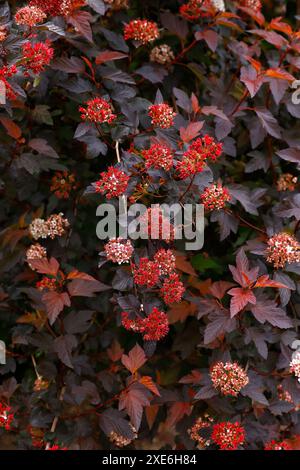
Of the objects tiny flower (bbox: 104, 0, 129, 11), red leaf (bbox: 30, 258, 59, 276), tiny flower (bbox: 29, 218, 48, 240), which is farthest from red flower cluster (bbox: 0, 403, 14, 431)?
tiny flower (bbox: 104, 0, 129, 11)

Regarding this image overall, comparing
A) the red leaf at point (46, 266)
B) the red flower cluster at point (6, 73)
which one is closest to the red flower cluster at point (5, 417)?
the red leaf at point (46, 266)

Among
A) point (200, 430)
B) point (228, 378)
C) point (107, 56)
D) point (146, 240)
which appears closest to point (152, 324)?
point (228, 378)

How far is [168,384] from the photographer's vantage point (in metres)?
2.37

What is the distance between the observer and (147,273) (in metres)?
1.59

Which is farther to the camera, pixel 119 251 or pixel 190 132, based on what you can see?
pixel 190 132

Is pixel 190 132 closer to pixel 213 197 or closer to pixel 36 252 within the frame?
pixel 213 197

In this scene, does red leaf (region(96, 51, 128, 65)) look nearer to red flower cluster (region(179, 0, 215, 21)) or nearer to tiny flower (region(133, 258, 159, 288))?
red flower cluster (region(179, 0, 215, 21))

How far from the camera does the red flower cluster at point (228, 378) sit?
1766mm

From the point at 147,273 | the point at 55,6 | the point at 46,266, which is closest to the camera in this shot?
the point at 147,273

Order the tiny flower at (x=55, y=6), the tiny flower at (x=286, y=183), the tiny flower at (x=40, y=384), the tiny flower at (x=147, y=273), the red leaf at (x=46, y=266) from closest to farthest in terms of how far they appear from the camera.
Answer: the tiny flower at (x=147, y=273)
the tiny flower at (x=55, y=6)
the red leaf at (x=46, y=266)
the tiny flower at (x=40, y=384)
the tiny flower at (x=286, y=183)

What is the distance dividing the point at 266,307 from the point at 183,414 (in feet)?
1.99

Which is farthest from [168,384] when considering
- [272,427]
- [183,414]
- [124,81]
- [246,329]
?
[124,81]

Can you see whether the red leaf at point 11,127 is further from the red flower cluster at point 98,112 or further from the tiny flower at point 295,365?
the tiny flower at point 295,365

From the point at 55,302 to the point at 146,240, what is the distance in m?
0.35
